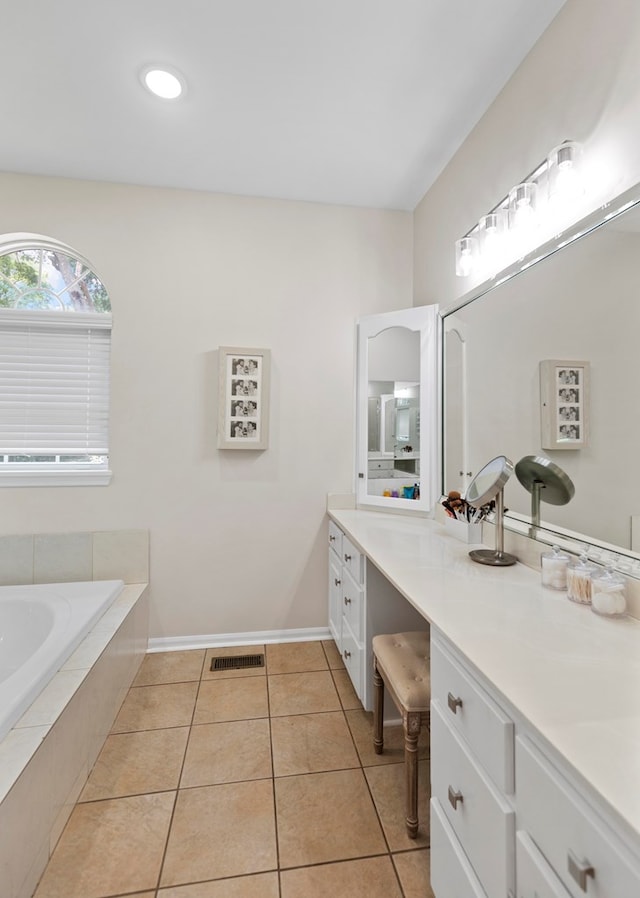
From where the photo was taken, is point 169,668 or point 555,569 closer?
point 555,569

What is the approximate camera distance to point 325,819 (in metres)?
1.39

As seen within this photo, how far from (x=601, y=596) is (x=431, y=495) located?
1.22 meters

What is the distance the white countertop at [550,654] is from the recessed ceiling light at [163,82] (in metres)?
2.10

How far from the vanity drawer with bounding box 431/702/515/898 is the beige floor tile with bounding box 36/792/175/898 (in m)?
0.89

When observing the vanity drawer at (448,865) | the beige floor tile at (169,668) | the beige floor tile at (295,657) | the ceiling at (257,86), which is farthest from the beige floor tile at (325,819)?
the ceiling at (257,86)

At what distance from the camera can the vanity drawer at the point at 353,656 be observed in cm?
188

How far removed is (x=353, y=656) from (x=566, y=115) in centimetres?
229

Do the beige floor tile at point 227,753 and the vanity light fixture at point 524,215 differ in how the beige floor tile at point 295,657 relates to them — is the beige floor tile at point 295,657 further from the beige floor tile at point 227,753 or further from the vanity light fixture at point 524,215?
the vanity light fixture at point 524,215

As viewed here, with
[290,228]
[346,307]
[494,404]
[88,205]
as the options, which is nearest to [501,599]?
[494,404]

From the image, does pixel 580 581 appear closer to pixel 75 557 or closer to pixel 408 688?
pixel 408 688

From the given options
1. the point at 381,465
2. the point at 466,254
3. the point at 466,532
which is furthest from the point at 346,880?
the point at 466,254

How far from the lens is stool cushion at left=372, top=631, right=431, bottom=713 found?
4.26ft

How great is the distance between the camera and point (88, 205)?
7.89ft

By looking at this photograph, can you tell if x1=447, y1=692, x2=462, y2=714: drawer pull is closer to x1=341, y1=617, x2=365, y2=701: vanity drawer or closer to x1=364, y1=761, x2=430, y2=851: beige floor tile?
x1=364, y1=761, x2=430, y2=851: beige floor tile
